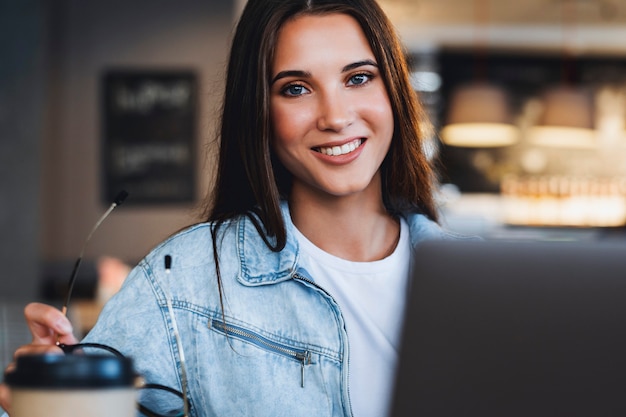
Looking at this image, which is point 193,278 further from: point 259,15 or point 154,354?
point 259,15

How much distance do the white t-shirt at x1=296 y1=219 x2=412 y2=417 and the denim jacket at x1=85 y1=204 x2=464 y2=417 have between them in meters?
0.04

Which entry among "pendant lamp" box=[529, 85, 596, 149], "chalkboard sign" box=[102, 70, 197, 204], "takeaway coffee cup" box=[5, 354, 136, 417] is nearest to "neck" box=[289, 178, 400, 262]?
"takeaway coffee cup" box=[5, 354, 136, 417]

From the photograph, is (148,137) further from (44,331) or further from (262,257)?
(44,331)

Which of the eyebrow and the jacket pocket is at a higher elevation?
the eyebrow

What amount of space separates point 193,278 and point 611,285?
793mm

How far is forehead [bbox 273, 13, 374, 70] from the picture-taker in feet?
4.46

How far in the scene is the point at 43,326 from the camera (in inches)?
44.3

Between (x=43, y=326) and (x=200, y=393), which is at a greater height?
(x=43, y=326)

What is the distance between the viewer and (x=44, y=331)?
3.72ft

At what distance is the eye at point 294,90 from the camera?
1372 mm

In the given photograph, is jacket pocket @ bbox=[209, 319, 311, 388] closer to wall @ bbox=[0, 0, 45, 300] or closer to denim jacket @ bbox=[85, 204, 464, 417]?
denim jacket @ bbox=[85, 204, 464, 417]

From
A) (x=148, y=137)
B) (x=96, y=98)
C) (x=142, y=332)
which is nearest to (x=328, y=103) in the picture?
(x=142, y=332)

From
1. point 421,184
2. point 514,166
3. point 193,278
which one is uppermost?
point 421,184

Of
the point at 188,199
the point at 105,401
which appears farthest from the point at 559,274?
the point at 188,199
